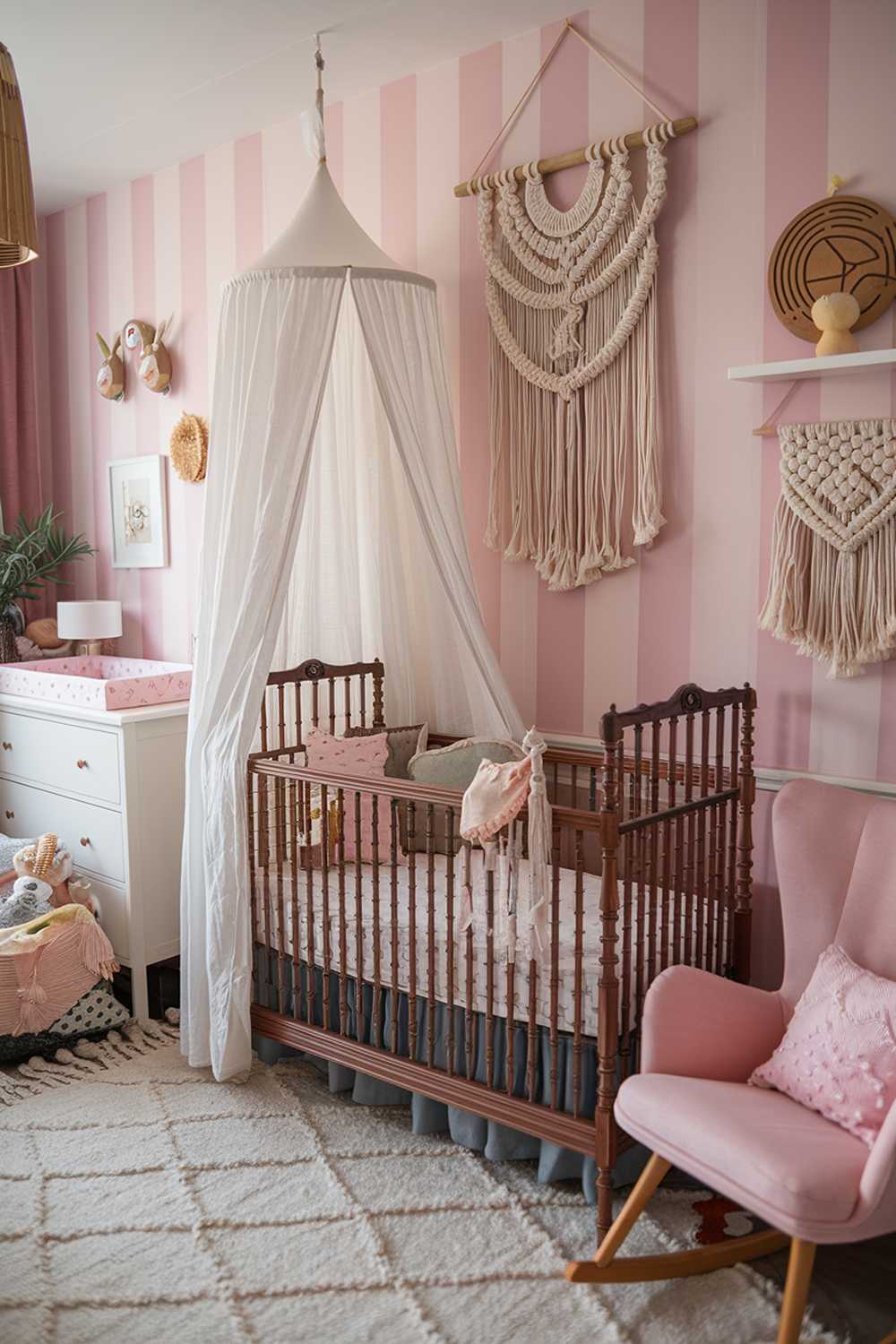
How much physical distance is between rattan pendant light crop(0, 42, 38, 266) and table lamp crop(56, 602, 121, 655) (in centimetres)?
270

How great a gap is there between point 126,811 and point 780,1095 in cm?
202

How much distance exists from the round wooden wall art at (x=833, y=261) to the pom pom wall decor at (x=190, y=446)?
85.4 inches

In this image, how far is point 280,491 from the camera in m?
2.80

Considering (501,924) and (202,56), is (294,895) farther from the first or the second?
(202,56)

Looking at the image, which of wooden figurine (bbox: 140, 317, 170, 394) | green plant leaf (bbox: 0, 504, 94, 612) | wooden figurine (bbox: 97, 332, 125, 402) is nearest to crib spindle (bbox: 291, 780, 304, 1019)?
green plant leaf (bbox: 0, 504, 94, 612)

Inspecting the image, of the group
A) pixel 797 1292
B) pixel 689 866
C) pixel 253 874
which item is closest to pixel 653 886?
pixel 689 866

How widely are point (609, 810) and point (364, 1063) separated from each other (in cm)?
97

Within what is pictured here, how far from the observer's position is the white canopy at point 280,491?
2.80 metres

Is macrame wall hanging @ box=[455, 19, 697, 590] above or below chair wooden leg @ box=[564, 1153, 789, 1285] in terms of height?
above

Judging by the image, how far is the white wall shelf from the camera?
2371 mm

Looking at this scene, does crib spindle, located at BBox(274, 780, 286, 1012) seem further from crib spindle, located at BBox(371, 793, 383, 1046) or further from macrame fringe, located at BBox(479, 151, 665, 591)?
macrame fringe, located at BBox(479, 151, 665, 591)

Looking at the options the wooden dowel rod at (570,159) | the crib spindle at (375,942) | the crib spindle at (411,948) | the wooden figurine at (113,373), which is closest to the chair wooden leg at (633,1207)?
the crib spindle at (411,948)

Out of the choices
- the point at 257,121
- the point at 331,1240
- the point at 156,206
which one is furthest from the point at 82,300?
the point at 331,1240

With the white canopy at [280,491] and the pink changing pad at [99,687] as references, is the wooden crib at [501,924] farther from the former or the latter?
the pink changing pad at [99,687]
